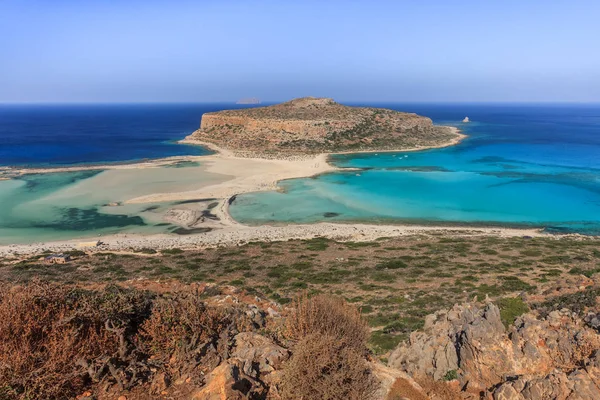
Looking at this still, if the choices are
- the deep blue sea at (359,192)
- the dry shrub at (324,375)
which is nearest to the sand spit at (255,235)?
the deep blue sea at (359,192)

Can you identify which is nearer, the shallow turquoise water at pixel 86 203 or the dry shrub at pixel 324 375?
A: the dry shrub at pixel 324 375

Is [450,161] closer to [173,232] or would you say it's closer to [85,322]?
[173,232]

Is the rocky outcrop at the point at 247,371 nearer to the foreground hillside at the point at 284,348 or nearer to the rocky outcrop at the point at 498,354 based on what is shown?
the foreground hillside at the point at 284,348

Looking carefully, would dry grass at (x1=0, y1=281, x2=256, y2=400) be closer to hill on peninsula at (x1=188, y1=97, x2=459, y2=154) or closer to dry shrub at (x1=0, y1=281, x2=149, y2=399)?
dry shrub at (x1=0, y1=281, x2=149, y2=399)

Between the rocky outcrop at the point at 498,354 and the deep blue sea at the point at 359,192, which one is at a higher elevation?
the rocky outcrop at the point at 498,354

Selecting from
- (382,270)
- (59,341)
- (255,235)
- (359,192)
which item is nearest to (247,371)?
(59,341)

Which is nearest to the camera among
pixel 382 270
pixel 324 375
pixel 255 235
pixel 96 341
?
pixel 324 375

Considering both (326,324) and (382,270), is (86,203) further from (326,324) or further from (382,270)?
(326,324)
